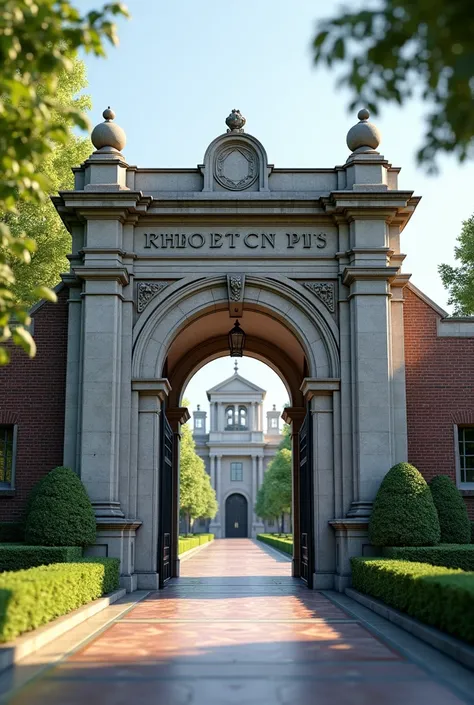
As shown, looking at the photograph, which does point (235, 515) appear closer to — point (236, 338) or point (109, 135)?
point (236, 338)

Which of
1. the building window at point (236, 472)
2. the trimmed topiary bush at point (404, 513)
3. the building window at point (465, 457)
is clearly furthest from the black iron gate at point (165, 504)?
the building window at point (236, 472)

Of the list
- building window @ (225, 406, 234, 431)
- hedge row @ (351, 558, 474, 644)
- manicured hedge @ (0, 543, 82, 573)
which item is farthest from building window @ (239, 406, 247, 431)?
hedge row @ (351, 558, 474, 644)

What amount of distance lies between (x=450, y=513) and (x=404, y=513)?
158cm

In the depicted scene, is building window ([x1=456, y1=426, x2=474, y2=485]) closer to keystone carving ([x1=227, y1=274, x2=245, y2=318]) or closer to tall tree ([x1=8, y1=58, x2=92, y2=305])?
keystone carving ([x1=227, y1=274, x2=245, y2=318])

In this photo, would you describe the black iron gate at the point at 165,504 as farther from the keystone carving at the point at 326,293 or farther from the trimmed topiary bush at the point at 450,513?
the trimmed topiary bush at the point at 450,513

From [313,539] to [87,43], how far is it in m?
12.8

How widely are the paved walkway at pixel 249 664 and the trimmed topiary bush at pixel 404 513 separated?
2259 millimetres

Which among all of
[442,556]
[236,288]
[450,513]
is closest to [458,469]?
[450,513]

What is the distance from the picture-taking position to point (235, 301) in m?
18.3

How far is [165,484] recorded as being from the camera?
1973cm

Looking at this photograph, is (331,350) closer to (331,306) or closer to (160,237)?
(331,306)

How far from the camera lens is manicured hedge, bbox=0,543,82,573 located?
14.9 m

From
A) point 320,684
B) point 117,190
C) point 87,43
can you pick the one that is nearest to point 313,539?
point 117,190

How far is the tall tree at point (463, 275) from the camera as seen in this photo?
93.9ft
